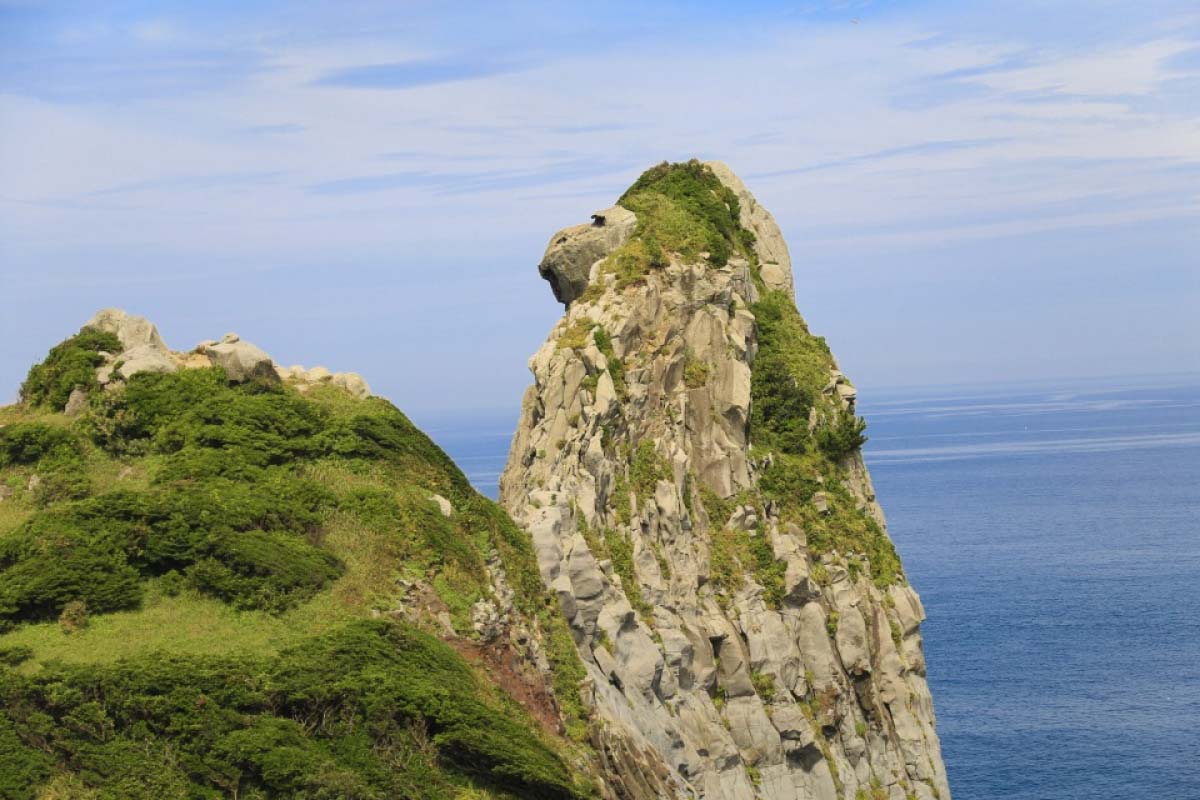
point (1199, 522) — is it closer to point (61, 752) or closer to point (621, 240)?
point (621, 240)

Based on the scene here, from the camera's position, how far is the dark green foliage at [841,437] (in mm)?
66125

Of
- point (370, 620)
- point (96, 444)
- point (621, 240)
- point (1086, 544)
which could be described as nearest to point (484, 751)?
point (370, 620)

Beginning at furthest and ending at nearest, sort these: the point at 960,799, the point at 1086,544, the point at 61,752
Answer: the point at 1086,544
the point at 960,799
the point at 61,752

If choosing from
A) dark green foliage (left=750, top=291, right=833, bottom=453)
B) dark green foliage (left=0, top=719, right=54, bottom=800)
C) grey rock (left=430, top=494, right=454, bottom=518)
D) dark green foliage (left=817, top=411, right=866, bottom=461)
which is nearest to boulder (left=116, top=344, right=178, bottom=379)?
grey rock (left=430, top=494, right=454, bottom=518)

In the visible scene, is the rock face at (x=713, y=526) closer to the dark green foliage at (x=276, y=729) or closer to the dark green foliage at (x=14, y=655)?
the dark green foliage at (x=276, y=729)

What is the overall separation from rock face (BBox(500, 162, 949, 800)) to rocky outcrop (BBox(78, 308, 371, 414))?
8470 millimetres

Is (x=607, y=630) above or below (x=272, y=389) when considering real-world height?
below

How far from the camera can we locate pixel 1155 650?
110 meters

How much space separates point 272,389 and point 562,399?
12459 millimetres

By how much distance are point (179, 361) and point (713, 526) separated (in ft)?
72.9

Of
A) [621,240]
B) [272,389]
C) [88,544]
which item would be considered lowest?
[88,544]

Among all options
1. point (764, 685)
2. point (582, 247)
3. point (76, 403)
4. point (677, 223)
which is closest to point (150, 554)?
point (76, 403)

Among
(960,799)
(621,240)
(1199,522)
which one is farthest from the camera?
(1199,522)

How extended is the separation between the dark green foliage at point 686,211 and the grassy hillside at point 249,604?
20.6 metres
